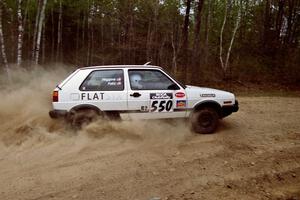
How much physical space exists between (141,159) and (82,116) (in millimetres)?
1838

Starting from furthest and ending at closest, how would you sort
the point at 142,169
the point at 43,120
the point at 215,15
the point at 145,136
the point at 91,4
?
1. the point at 91,4
2. the point at 215,15
3. the point at 43,120
4. the point at 145,136
5. the point at 142,169

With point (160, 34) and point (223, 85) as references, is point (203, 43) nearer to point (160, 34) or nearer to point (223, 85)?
point (160, 34)

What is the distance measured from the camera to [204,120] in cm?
716

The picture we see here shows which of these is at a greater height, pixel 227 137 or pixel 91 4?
pixel 91 4

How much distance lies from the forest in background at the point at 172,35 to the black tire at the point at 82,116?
12762 millimetres

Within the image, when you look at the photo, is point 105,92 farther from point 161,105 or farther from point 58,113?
point 161,105

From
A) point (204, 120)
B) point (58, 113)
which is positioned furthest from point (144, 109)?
point (58, 113)

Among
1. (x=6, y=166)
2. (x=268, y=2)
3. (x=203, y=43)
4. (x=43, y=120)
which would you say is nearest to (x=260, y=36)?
(x=268, y=2)

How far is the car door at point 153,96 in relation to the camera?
22.3 feet

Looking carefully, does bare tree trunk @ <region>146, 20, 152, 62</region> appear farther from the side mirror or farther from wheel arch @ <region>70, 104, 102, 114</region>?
wheel arch @ <region>70, 104, 102, 114</region>

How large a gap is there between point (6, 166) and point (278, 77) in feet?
59.6

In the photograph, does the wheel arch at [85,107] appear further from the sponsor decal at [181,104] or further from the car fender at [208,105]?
the car fender at [208,105]

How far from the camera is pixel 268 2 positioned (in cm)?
2386

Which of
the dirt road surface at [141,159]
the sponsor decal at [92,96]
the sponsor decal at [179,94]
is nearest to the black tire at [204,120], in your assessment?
the dirt road surface at [141,159]
